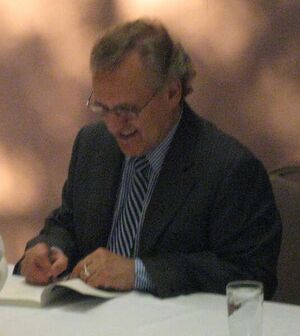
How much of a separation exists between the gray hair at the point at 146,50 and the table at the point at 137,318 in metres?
0.63

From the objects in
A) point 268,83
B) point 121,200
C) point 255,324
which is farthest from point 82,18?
point 255,324

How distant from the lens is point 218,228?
81.5 inches

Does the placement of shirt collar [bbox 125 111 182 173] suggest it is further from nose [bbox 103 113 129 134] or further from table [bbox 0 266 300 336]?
table [bbox 0 266 300 336]

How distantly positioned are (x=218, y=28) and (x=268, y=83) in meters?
0.26

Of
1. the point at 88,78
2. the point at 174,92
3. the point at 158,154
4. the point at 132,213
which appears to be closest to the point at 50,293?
the point at 132,213

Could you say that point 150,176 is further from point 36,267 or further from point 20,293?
point 20,293

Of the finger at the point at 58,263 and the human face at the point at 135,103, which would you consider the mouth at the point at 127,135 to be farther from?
the finger at the point at 58,263

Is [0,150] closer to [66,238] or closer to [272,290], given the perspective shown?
[66,238]

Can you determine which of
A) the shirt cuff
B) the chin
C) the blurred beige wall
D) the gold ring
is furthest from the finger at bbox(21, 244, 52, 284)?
the blurred beige wall

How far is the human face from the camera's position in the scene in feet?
6.91

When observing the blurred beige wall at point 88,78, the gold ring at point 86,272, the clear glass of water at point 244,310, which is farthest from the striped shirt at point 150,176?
the clear glass of water at point 244,310

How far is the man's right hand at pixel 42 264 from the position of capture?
77.3 inches

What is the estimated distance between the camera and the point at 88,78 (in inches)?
119

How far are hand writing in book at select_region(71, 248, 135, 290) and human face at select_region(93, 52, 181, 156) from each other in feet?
1.27
